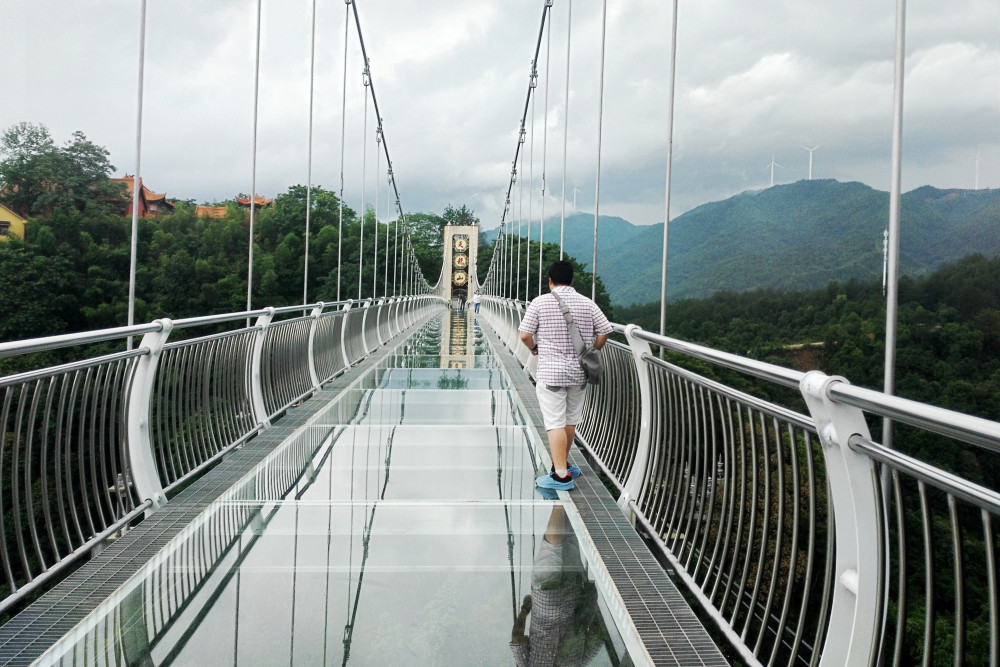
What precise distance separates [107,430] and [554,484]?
6.66 feet

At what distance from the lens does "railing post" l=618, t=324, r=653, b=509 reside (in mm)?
3930

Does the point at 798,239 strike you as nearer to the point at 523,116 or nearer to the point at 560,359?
the point at 523,116

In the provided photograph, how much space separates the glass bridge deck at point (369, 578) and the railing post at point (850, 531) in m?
0.66

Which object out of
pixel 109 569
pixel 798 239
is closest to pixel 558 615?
pixel 109 569

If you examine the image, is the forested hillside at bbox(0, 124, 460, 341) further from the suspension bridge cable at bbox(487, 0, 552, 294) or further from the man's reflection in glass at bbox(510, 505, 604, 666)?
the man's reflection in glass at bbox(510, 505, 604, 666)

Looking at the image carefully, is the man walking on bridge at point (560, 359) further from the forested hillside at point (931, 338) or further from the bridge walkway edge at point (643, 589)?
the forested hillside at point (931, 338)

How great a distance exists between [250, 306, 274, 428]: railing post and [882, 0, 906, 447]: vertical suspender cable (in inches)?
167

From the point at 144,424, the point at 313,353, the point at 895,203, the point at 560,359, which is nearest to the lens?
the point at 895,203

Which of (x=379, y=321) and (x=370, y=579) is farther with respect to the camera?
(x=379, y=321)

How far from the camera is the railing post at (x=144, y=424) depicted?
147 inches

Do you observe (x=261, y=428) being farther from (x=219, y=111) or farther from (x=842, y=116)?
(x=842, y=116)

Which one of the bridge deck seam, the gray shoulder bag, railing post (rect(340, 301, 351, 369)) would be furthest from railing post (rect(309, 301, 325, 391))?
the gray shoulder bag

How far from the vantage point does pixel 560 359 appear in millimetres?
4344

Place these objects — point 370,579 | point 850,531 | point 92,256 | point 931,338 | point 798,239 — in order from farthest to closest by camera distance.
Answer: point 798,239
point 92,256
point 931,338
point 370,579
point 850,531
